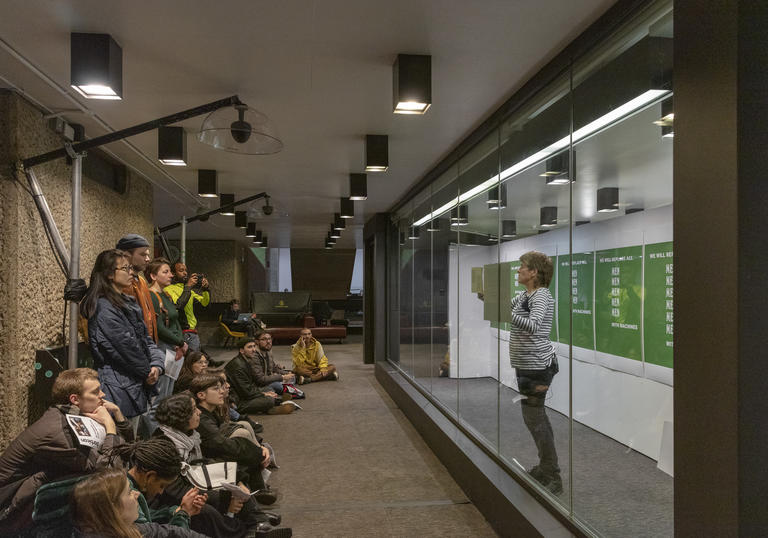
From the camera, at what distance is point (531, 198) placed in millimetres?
3492

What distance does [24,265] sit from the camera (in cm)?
353

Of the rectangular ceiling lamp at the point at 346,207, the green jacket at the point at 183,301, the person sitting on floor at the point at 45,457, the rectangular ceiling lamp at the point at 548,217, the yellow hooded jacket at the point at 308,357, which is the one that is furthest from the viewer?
the yellow hooded jacket at the point at 308,357

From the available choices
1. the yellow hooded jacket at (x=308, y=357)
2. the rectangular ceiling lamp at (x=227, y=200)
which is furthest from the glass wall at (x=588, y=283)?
the yellow hooded jacket at (x=308, y=357)

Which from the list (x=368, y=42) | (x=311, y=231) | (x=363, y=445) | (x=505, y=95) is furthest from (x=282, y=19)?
(x=311, y=231)

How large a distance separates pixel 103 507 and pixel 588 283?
233 cm

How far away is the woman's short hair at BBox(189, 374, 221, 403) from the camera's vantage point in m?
A: 3.46

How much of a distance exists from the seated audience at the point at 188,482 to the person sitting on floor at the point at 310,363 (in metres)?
5.53

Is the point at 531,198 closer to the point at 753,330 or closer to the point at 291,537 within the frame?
the point at 753,330

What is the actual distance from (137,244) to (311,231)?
28.0ft

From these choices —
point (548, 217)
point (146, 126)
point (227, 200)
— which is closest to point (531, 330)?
point (548, 217)

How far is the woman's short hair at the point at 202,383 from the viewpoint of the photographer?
3457 millimetres

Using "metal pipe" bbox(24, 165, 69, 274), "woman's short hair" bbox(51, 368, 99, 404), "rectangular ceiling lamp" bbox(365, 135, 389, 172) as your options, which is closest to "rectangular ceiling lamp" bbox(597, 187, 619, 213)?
"rectangular ceiling lamp" bbox(365, 135, 389, 172)

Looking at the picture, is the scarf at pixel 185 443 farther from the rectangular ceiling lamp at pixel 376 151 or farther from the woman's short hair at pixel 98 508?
the rectangular ceiling lamp at pixel 376 151

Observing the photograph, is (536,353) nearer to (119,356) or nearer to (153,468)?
(153,468)
